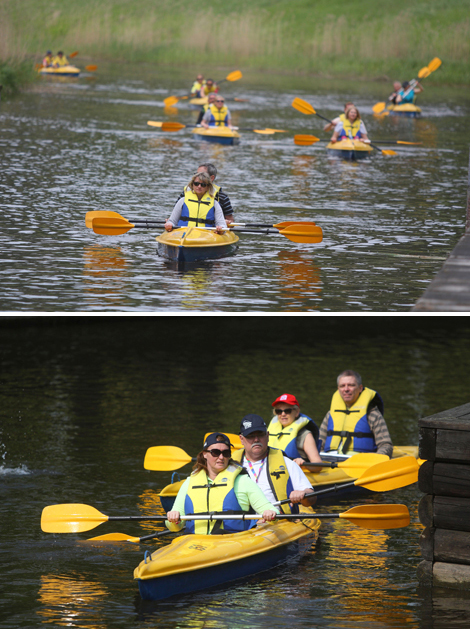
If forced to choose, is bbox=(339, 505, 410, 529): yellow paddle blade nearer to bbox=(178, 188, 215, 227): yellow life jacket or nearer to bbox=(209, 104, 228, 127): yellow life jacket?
bbox=(178, 188, 215, 227): yellow life jacket

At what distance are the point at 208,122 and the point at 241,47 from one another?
22747mm

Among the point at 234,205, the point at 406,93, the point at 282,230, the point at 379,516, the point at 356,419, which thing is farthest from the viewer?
the point at 406,93

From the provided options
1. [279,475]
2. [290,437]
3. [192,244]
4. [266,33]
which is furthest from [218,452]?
[266,33]

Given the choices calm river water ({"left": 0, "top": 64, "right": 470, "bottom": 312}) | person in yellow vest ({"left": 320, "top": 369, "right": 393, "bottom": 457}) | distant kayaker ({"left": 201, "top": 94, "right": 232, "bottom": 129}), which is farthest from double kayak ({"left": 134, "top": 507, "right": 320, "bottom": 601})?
distant kayaker ({"left": 201, "top": 94, "right": 232, "bottom": 129})

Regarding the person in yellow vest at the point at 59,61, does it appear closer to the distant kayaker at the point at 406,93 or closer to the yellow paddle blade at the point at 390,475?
the distant kayaker at the point at 406,93

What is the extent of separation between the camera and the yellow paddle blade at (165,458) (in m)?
6.86

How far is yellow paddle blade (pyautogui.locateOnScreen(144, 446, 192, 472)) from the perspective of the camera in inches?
270

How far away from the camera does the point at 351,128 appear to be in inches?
615

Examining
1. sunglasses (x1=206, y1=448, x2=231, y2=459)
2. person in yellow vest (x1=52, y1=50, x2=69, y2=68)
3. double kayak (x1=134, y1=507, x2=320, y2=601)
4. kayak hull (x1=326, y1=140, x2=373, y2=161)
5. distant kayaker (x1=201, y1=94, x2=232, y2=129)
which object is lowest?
double kayak (x1=134, y1=507, x2=320, y2=601)

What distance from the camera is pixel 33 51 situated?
39.6 metres

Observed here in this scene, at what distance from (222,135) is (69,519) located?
40.0 feet

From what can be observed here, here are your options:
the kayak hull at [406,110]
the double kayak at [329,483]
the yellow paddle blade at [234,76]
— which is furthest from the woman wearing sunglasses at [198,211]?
the kayak hull at [406,110]

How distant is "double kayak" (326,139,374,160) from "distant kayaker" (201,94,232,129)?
7.92ft

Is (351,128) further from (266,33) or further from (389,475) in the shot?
(266,33)
